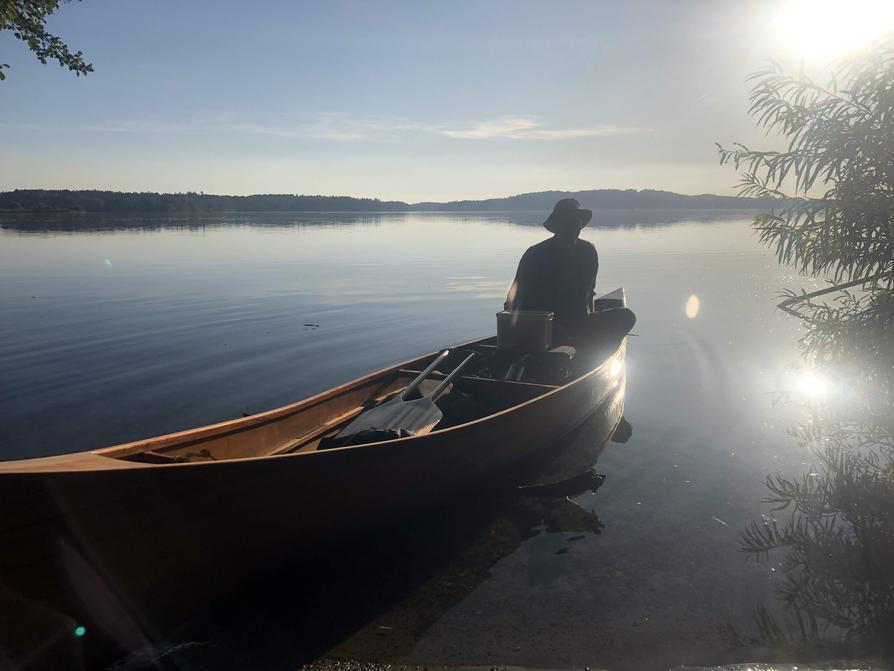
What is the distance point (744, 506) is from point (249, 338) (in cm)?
1100

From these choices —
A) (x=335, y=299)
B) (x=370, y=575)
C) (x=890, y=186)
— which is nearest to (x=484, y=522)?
(x=370, y=575)

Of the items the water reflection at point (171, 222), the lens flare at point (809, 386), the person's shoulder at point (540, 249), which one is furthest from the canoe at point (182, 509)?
the water reflection at point (171, 222)

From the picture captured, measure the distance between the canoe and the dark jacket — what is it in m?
2.98

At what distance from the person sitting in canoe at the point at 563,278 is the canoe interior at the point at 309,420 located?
106 cm

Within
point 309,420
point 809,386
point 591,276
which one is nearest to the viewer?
point 309,420

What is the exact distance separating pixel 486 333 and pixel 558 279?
628 centimetres

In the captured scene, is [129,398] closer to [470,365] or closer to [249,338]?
[249,338]

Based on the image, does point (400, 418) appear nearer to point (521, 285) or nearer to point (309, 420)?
point (309, 420)

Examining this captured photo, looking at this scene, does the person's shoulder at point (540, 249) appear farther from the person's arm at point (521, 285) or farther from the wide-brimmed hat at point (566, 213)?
the wide-brimmed hat at point (566, 213)

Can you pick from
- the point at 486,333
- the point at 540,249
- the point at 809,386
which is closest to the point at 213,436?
the point at 540,249

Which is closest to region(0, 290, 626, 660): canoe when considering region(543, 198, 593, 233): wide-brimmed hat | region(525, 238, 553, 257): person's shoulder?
region(525, 238, 553, 257): person's shoulder

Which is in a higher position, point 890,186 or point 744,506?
point 890,186

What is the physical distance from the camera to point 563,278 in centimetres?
820

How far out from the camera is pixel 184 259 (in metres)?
28.9
